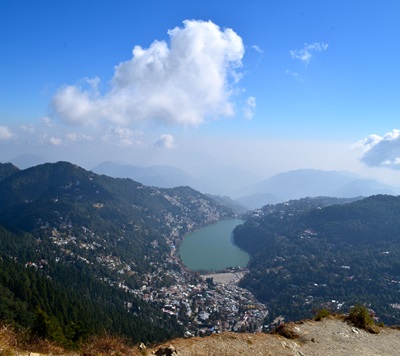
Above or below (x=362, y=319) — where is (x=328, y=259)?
below

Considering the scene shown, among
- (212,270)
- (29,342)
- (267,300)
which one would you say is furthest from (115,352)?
(212,270)

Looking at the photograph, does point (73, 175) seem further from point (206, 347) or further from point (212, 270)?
point (206, 347)

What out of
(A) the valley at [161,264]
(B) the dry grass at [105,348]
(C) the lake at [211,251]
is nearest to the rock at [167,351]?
(B) the dry grass at [105,348]

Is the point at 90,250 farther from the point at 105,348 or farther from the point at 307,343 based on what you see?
the point at 105,348

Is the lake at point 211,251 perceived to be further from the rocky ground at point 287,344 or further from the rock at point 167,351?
the rock at point 167,351

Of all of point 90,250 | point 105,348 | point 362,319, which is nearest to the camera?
point 105,348

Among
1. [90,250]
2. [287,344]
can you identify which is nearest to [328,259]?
[90,250]

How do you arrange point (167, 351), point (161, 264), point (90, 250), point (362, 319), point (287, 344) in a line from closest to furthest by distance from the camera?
point (167, 351) < point (287, 344) < point (362, 319) < point (90, 250) < point (161, 264)

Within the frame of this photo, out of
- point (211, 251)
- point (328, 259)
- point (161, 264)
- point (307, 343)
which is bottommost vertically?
point (211, 251)
